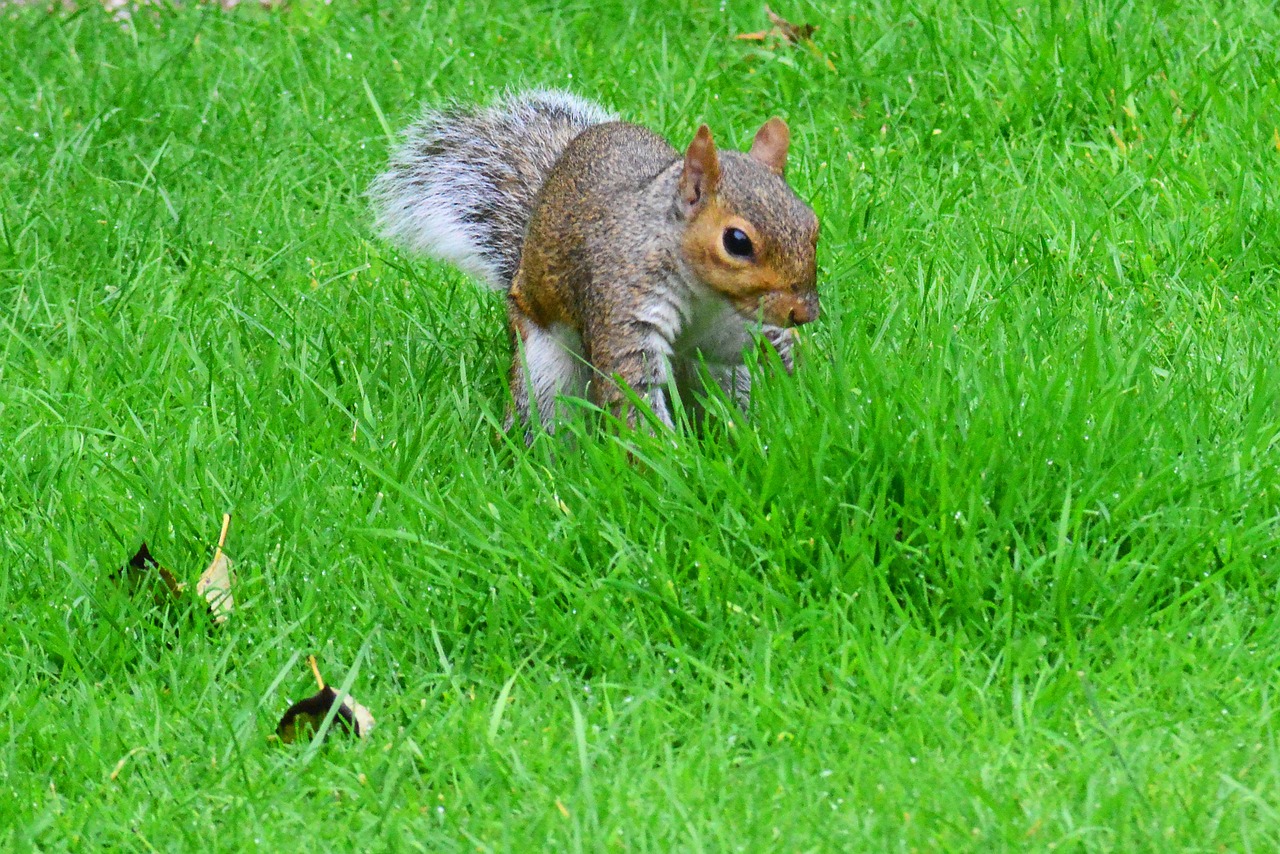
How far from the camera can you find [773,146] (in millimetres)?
2947

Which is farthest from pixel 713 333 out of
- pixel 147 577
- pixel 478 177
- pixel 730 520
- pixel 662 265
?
pixel 147 577

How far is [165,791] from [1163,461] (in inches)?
54.4

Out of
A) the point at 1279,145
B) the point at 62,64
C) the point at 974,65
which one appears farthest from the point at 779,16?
the point at 62,64

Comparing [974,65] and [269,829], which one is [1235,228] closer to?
[974,65]

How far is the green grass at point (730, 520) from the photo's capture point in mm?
2020

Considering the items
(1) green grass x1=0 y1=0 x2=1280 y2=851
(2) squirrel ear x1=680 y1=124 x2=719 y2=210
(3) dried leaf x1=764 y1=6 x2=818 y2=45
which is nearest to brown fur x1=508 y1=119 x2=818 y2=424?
(2) squirrel ear x1=680 y1=124 x2=719 y2=210

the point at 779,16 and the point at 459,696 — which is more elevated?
the point at 779,16

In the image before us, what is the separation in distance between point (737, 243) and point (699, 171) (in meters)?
0.14

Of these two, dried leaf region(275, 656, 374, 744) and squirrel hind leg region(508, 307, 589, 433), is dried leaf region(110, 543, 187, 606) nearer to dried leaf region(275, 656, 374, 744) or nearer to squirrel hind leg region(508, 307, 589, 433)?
dried leaf region(275, 656, 374, 744)

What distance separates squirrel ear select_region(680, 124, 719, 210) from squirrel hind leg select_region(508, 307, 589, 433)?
390 millimetres

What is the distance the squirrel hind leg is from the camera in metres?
3.03

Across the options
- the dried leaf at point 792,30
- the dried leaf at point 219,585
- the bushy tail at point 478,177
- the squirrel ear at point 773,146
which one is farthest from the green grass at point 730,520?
the dried leaf at point 792,30

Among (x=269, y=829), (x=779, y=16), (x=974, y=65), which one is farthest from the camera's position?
(x=779, y=16)

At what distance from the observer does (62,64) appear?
440 centimetres
